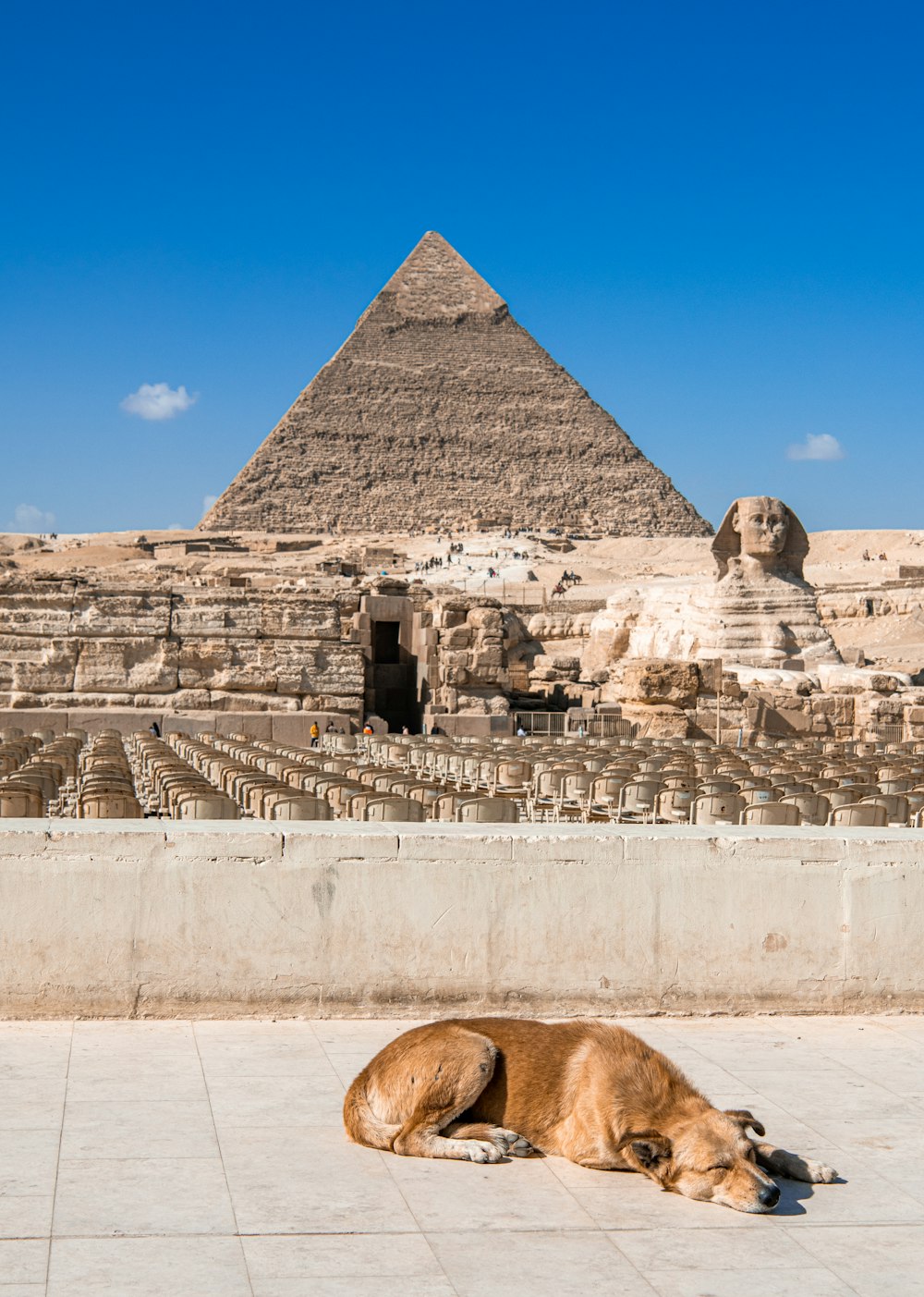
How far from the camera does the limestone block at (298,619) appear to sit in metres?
15.6

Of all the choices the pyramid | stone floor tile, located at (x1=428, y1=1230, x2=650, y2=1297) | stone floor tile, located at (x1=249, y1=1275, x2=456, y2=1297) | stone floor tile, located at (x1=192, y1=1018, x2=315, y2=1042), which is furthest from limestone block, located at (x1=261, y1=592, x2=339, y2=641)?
the pyramid

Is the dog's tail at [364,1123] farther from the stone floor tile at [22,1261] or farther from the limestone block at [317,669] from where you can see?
the limestone block at [317,669]

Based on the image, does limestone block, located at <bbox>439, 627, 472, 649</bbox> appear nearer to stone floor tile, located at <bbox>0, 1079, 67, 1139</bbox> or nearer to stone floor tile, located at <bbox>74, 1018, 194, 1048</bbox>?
stone floor tile, located at <bbox>74, 1018, 194, 1048</bbox>

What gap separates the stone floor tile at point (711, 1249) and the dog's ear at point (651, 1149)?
0.19 metres

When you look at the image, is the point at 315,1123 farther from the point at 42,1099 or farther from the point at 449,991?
the point at 449,991

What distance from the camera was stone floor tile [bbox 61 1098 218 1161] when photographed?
2.77m

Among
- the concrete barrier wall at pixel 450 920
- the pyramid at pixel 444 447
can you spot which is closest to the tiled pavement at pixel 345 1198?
the concrete barrier wall at pixel 450 920

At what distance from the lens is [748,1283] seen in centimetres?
230

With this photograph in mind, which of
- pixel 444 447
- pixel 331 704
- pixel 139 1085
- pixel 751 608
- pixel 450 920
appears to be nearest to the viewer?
pixel 139 1085

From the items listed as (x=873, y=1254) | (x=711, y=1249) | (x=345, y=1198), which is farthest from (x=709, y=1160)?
(x=345, y=1198)

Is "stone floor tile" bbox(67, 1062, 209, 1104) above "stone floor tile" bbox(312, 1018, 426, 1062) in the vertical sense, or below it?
below

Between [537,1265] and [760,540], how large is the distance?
19.1 m

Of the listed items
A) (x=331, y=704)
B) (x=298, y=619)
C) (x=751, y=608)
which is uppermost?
(x=751, y=608)

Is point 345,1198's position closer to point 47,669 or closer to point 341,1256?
point 341,1256
